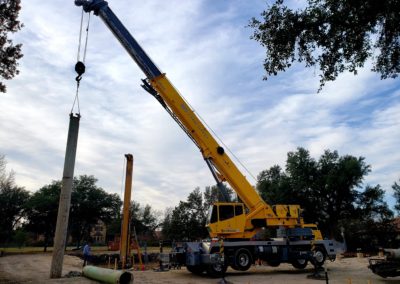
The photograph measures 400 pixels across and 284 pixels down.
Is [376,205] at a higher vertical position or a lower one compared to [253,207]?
higher

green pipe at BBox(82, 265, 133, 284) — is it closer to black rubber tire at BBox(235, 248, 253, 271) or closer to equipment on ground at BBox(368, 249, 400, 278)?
black rubber tire at BBox(235, 248, 253, 271)

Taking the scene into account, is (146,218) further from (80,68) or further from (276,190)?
(80,68)

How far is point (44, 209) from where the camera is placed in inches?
2121

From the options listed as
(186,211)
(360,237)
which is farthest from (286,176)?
(186,211)

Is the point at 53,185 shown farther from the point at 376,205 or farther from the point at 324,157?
the point at 376,205

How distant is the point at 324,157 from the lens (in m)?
52.6

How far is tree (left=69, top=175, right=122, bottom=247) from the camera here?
187 ft

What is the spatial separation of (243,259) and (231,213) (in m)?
2.36

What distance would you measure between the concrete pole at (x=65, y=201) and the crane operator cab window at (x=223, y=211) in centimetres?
729

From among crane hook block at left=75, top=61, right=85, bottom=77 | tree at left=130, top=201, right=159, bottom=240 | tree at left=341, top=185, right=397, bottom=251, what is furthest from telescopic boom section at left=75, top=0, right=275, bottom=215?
tree at left=130, top=201, right=159, bottom=240

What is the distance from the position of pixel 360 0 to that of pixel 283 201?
145ft

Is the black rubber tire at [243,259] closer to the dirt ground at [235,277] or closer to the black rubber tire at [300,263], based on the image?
the dirt ground at [235,277]

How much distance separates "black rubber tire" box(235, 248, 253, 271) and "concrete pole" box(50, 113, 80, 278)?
827cm

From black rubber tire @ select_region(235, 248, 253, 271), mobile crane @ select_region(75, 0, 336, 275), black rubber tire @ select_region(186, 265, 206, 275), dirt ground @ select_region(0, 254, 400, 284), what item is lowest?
dirt ground @ select_region(0, 254, 400, 284)
